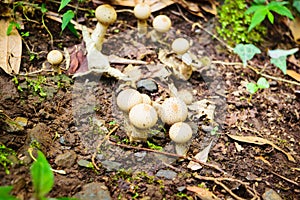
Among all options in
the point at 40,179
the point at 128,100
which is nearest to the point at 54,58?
the point at 128,100

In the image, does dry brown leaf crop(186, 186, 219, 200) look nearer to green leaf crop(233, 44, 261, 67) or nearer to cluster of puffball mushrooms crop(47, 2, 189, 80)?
cluster of puffball mushrooms crop(47, 2, 189, 80)

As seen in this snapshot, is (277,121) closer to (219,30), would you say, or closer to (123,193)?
(219,30)

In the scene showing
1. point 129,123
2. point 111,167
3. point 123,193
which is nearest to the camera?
point 123,193

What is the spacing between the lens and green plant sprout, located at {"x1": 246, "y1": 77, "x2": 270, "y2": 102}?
3.58 m

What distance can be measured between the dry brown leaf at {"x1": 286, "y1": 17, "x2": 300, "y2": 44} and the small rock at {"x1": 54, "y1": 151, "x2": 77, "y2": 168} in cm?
271

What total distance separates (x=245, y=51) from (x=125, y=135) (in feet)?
5.11

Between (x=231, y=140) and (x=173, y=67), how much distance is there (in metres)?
0.85

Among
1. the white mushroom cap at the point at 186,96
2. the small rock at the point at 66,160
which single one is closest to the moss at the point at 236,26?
the white mushroom cap at the point at 186,96

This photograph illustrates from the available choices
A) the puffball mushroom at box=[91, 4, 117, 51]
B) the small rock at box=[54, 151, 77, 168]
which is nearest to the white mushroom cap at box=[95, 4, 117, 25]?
the puffball mushroom at box=[91, 4, 117, 51]

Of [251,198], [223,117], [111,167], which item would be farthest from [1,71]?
[251,198]

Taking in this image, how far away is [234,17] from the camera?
4141 mm

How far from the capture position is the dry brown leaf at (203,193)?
103 inches

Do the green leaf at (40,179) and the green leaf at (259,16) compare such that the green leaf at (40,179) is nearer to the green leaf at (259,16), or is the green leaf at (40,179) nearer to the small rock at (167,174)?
the small rock at (167,174)

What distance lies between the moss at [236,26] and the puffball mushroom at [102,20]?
1231 millimetres
